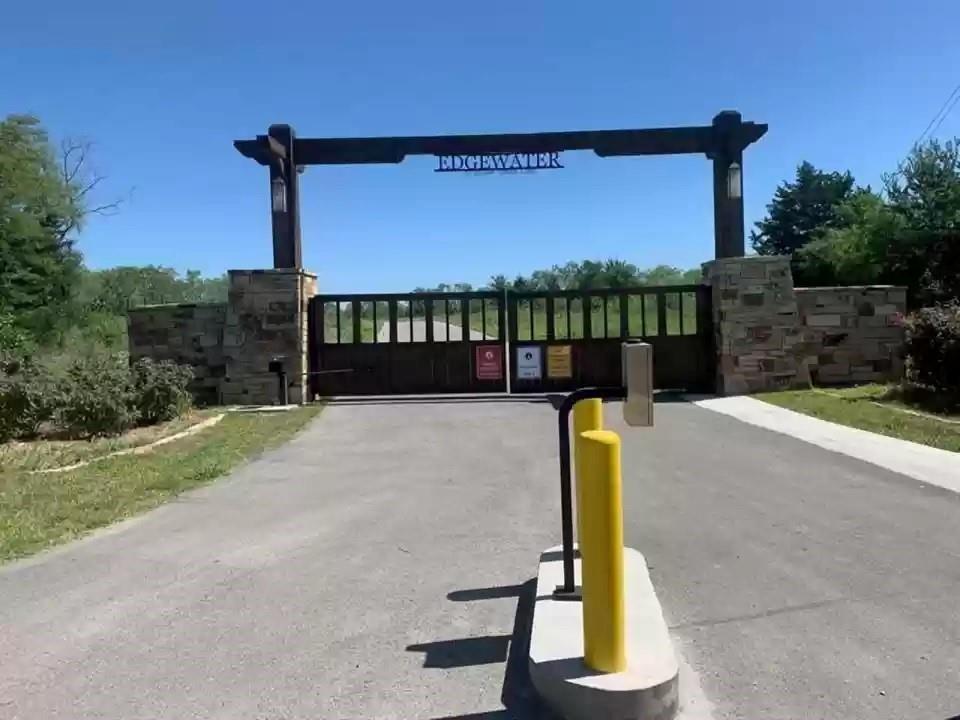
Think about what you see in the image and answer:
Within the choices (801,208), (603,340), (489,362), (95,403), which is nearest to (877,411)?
(603,340)

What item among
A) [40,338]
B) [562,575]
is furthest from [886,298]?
[40,338]

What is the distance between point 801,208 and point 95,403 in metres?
52.1

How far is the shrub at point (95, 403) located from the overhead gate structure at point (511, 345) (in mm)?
5563

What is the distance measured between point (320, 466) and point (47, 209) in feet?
107

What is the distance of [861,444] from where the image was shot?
10633 millimetres

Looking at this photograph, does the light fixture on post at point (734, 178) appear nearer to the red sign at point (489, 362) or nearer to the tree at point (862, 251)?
the red sign at point (489, 362)

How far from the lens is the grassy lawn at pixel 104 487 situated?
6910 mm

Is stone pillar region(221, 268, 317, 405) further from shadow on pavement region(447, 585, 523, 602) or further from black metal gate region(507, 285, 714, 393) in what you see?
shadow on pavement region(447, 585, 523, 602)

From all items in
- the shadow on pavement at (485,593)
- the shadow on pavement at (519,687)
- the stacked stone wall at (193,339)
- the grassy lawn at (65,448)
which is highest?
the stacked stone wall at (193,339)

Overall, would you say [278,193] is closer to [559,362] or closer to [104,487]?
[559,362]

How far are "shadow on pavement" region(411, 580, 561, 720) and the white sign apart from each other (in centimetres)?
1280

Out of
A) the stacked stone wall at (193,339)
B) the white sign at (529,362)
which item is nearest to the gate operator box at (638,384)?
the white sign at (529,362)

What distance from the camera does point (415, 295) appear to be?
57.3 ft

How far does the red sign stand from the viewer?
17828 millimetres
